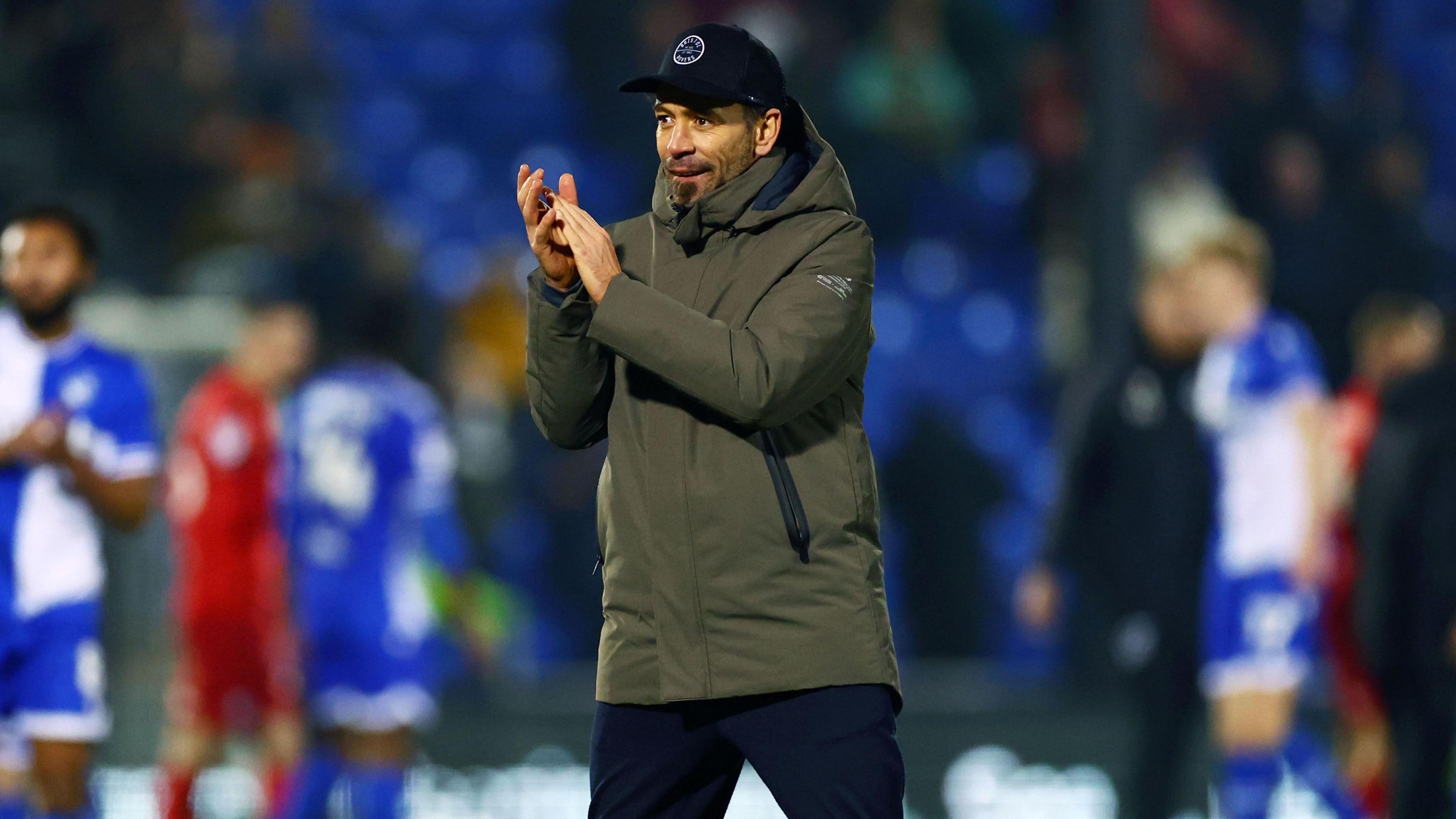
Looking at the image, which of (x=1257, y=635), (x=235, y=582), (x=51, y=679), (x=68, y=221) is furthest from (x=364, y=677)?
(x=1257, y=635)

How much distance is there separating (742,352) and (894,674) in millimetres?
551

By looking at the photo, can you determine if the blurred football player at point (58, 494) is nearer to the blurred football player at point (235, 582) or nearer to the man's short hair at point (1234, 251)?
the blurred football player at point (235, 582)

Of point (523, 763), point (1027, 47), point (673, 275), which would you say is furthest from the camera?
point (1027, 47)

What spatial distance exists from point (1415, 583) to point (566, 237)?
4.00 meters

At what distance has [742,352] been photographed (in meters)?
2.72

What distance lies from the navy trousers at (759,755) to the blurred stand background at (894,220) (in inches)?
169

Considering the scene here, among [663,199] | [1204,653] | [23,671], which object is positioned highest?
[663,199]

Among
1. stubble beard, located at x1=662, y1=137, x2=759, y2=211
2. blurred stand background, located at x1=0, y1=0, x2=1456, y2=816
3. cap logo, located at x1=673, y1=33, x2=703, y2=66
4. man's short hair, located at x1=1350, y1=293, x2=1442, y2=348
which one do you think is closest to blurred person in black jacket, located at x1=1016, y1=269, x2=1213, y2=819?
blurred stand background, located at x1=0, y1=0, x2=1456, y2=816

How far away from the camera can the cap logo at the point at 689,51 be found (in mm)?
2820

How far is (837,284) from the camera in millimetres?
2838

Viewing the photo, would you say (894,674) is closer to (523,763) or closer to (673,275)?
(673,275)

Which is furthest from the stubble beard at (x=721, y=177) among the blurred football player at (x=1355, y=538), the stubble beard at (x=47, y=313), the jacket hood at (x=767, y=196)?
the blurred football player at (x=1355, y=538)

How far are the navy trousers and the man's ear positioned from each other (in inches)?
32.2

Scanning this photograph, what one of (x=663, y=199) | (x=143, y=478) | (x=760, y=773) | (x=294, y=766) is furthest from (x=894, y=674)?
(x=294, y=766)
